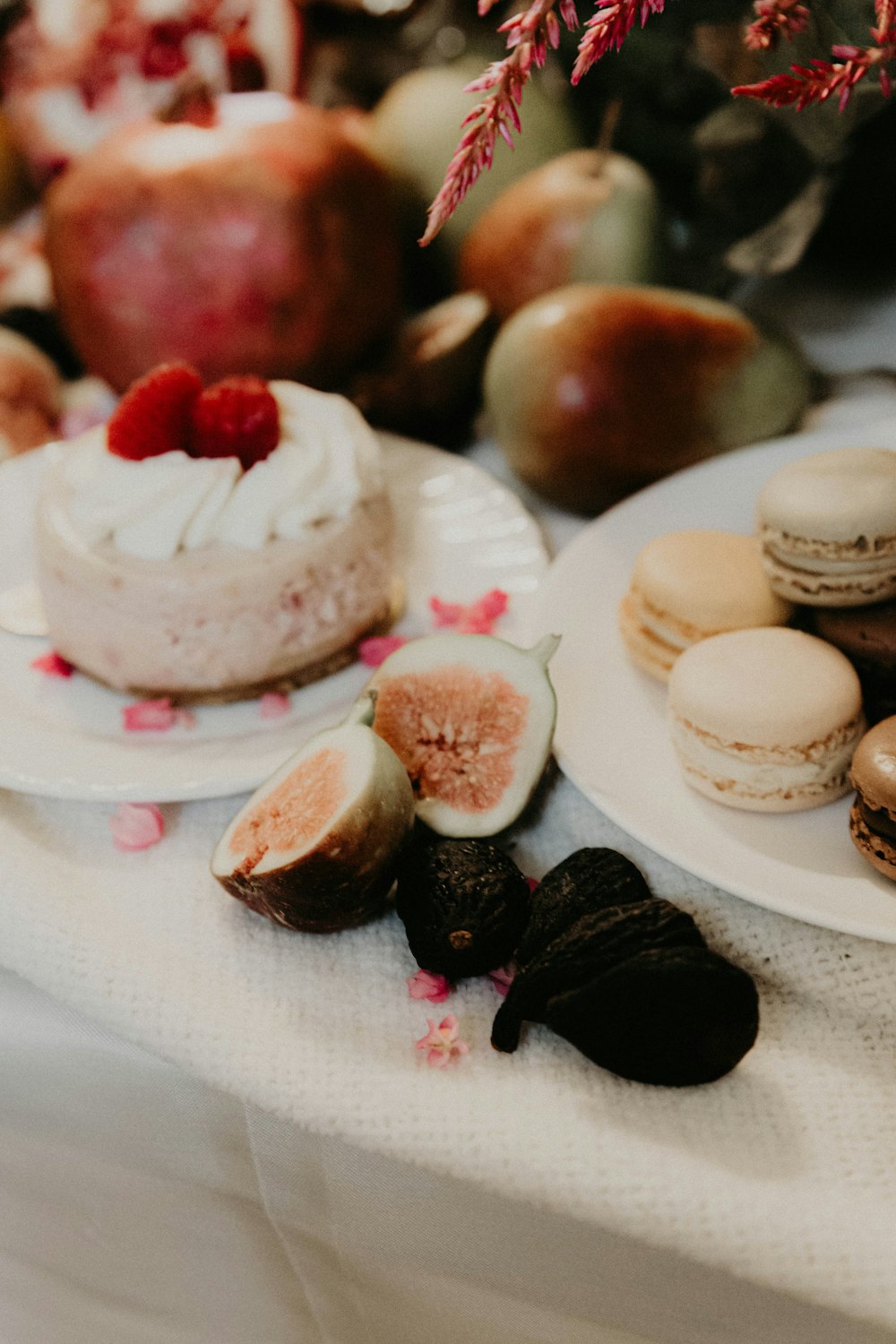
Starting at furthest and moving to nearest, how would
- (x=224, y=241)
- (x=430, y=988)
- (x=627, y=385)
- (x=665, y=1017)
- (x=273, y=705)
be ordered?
(x=224, y=241) → (x=627, y=385) → (x=273, y=705) → (x=430, y=988) → (x=665, y=1017)

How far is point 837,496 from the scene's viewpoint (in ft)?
2.56

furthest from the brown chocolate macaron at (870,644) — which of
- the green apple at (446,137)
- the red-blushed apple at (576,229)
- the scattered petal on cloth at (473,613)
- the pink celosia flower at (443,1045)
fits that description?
the green apple at (446,137)

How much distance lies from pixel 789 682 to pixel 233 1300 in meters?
0.61

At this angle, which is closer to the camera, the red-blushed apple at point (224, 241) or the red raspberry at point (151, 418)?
the red raspberry at point (151, 418)

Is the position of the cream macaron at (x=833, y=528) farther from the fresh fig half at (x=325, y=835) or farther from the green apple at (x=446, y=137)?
the green apple at (x=446, y=137)

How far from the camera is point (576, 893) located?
687 millimetres

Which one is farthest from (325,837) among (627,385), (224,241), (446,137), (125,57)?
(125,57)

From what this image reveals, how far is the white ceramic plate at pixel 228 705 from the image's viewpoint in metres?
0.83

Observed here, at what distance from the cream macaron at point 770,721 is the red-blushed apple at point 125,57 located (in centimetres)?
100

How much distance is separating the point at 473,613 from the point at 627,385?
29 centimetres

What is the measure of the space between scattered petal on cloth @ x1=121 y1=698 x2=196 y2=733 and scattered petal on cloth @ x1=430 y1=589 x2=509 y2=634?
251 mm

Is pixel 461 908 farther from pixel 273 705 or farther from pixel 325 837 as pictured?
pixel 273 705

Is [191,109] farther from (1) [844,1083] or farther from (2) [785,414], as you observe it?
(1) [844,1083]

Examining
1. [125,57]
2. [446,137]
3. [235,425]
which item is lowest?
[235,425]
